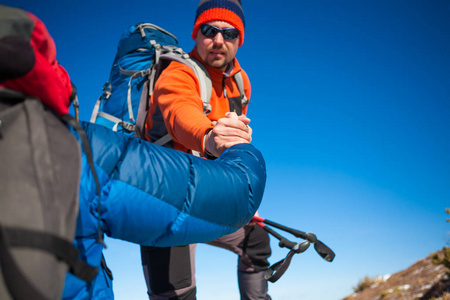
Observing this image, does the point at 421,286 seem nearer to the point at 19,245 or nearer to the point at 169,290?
the point at 169,290

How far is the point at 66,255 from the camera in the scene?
0.94 m

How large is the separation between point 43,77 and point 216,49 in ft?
8.87

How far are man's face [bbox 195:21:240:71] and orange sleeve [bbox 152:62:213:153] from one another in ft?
1.35

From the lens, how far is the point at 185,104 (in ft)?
9.33

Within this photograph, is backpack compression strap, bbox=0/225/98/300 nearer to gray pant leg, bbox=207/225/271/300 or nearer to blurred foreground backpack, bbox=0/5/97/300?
blurred foreground backpack, bbox=0/5/97/300

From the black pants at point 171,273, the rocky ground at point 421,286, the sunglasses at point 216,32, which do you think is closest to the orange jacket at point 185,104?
the sunglasses at point 216,32

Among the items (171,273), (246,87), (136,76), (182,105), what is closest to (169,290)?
(171,273)

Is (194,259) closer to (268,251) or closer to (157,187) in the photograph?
(268,251)

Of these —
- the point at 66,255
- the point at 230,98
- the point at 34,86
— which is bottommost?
the point at 66,255

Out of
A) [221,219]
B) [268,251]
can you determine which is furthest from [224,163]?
[268,251]

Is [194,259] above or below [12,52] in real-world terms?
below

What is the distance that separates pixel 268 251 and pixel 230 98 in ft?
5.85

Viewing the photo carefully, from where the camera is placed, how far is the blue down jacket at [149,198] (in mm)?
1202

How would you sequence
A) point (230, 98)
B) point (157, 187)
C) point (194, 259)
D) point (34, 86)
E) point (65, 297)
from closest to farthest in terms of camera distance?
point (34, 86), point (65, 297), point (157, 187), point (194, 259), point (230, 98)
